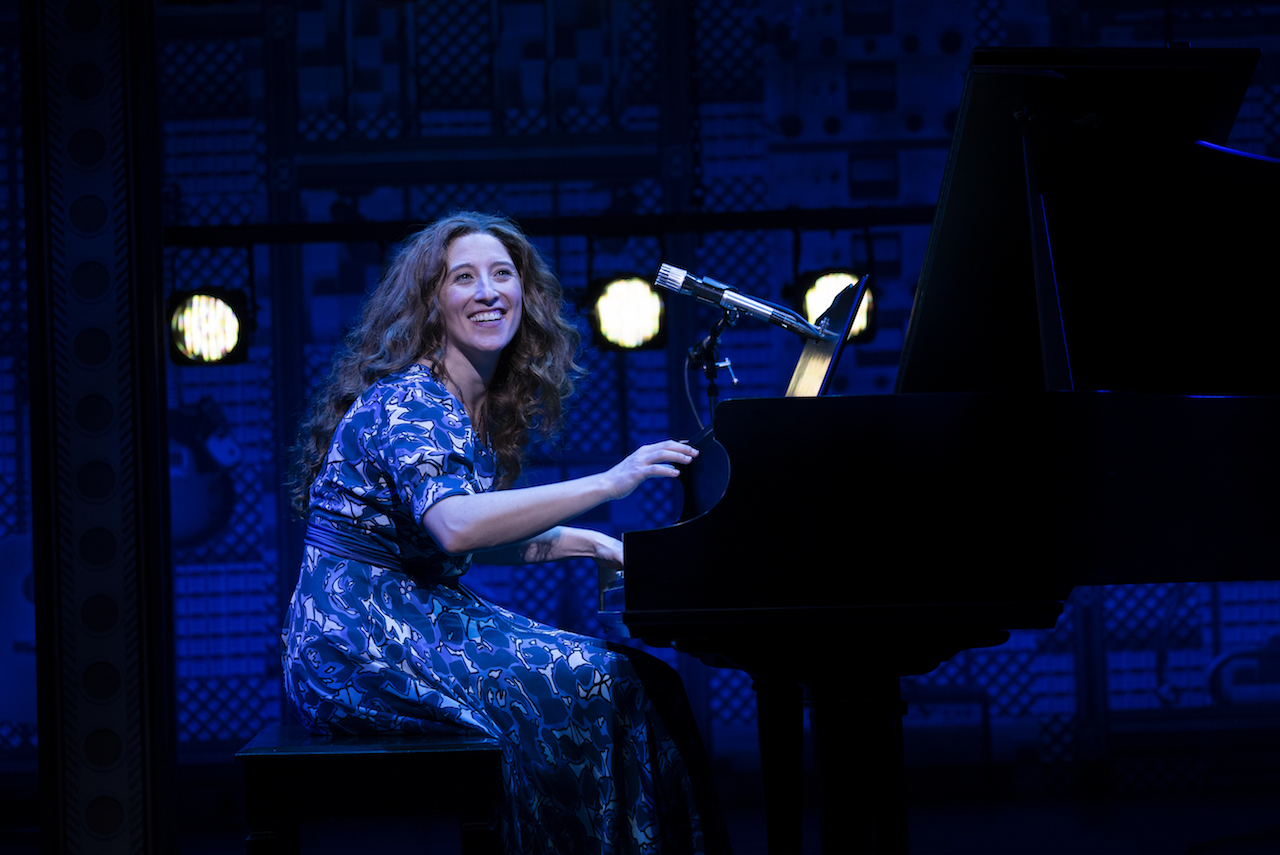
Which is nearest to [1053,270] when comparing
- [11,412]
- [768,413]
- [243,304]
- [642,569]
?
[768,413]

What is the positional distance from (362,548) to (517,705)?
386mm

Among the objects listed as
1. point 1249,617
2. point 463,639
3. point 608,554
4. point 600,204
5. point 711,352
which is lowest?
point 1249,617

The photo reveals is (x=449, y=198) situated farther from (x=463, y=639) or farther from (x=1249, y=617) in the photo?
(x=1249, y=617)

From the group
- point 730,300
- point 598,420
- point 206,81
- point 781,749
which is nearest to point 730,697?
point 598,420

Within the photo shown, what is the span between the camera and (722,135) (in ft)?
14.1

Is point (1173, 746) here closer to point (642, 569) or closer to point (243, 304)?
point (642, 569)

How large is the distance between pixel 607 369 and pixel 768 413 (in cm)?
278

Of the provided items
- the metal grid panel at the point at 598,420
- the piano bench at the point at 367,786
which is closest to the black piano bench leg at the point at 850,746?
the piano bench at the point at 367,786

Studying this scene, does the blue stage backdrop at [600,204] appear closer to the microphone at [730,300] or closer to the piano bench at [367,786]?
the microphone at [730,300]

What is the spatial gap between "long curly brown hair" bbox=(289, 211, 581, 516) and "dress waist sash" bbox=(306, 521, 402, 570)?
10.3 inches

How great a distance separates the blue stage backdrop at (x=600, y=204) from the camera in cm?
413

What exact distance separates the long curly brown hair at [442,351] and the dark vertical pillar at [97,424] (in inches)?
30.2

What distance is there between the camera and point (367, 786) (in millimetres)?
1607

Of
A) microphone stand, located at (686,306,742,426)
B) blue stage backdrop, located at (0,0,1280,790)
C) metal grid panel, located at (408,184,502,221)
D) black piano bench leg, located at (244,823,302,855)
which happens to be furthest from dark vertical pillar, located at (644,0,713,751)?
black piano bench leg, located at (244,823,302,855)
